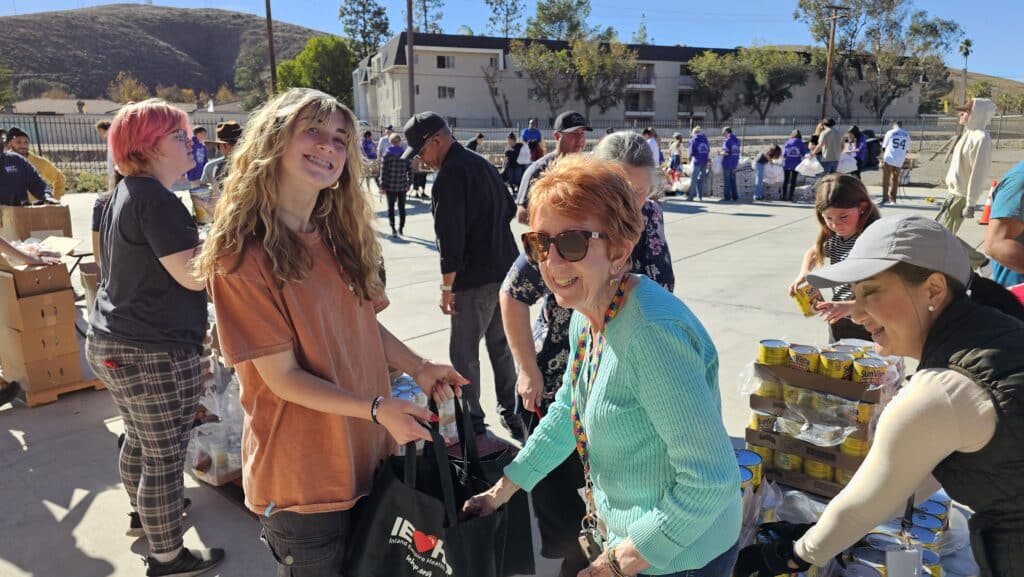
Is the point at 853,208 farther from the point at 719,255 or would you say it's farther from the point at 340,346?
the point at 719,255

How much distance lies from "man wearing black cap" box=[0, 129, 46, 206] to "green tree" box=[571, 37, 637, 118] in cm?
5317

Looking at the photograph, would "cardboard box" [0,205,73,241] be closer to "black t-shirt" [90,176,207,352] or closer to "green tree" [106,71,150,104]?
"black t-shirt" [90,176,207,352]

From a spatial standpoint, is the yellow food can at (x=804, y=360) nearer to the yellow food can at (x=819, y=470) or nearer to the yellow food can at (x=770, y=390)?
the yellow food can at (x=770, y=390)

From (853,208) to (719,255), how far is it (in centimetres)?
599

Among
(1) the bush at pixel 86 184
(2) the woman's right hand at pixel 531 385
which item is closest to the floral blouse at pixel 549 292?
(2) the woman's right hand at pixel 531 385

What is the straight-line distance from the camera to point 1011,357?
1.25 meters

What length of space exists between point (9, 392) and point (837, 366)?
210 inches

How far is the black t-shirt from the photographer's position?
236cm

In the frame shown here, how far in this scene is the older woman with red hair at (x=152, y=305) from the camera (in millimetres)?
2383

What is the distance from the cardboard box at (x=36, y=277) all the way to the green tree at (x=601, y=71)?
183 feet

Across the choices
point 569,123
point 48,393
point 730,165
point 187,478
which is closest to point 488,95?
point 730,165

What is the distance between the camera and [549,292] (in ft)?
8.82

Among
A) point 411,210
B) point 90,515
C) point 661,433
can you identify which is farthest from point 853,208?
point 411,210

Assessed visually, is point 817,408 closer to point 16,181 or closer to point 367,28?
point 16,181
